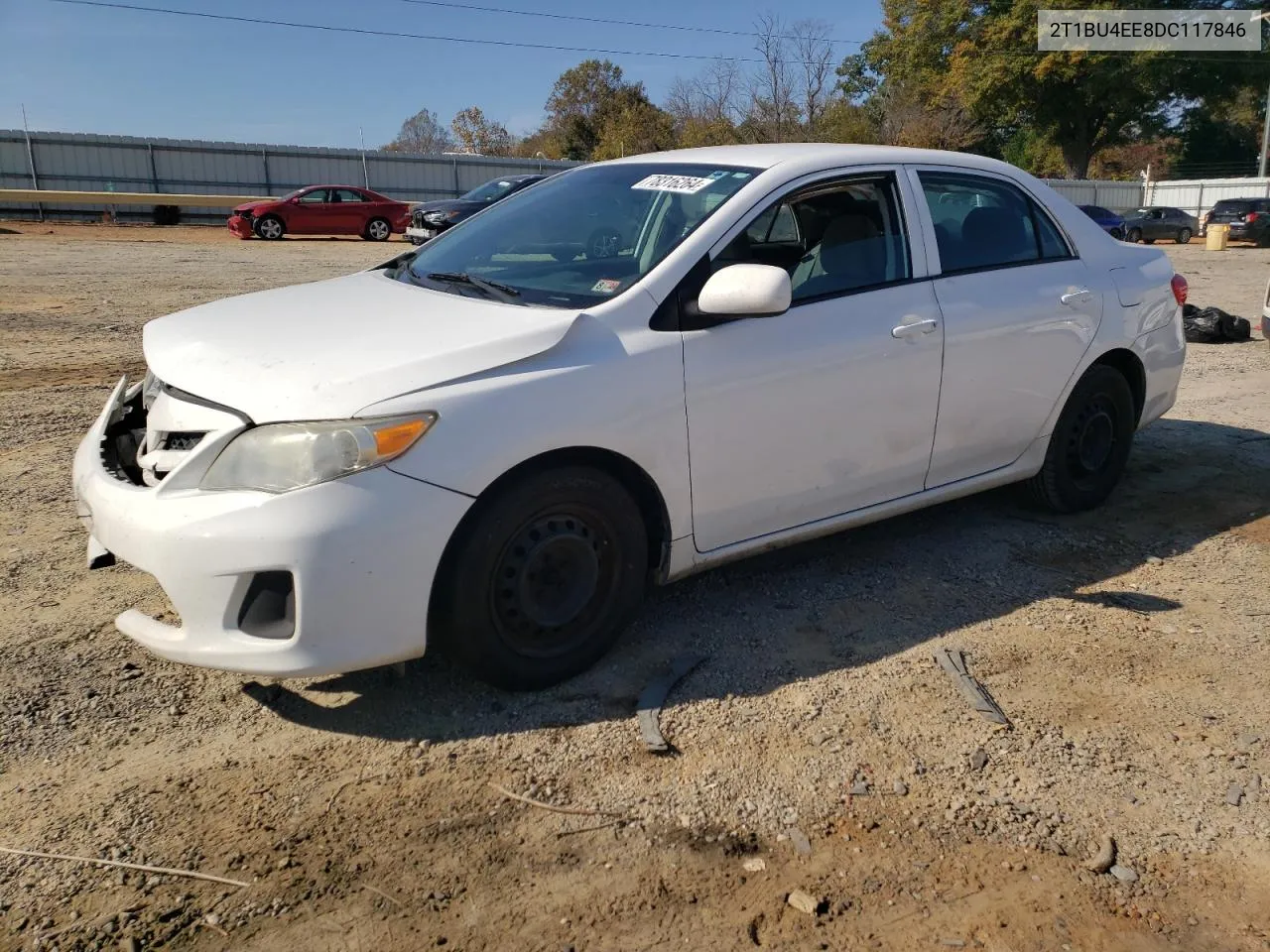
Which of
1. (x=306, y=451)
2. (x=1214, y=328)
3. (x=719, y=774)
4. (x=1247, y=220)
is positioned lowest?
(x=719, y=774)

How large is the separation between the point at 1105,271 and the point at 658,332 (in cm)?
266

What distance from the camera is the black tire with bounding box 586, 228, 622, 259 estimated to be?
3843 mm

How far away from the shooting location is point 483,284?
3.80 m

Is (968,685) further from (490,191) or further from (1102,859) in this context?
(490,191)

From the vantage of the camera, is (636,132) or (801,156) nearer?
(801,156)

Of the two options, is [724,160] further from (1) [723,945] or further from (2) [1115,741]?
(1) [723,945]

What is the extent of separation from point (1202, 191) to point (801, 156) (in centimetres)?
5044

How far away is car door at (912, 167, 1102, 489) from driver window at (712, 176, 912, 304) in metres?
0.22

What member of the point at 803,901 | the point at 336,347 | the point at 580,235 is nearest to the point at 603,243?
the point at 580,235

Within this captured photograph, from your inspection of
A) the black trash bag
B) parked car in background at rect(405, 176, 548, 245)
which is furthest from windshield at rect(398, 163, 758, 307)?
parked car in background at rect(405, 176, 548, 245)

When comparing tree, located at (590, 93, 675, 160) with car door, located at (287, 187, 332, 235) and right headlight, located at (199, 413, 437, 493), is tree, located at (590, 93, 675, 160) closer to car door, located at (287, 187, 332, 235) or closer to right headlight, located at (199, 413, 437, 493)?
car door, located at (287, 187, 332, 235)

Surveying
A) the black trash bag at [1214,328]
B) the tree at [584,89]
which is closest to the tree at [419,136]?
the tree at [584,89]

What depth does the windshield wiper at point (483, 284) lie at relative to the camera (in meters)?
3.65

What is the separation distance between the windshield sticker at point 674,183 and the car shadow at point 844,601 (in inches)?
61.4
